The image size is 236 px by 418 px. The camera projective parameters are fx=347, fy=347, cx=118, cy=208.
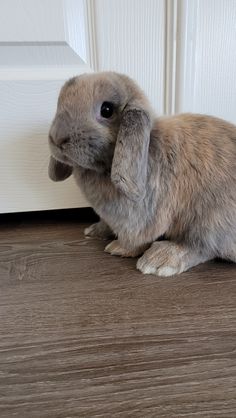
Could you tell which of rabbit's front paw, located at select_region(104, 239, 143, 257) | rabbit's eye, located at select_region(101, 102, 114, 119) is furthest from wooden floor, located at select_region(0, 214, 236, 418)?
rabbit's eye, located at select_region(101, 102, 114, 119)

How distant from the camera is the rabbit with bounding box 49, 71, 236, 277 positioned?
24.7 inches

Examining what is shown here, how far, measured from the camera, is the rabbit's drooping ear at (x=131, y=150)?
62 cm

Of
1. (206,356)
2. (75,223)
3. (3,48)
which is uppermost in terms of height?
(3,48)

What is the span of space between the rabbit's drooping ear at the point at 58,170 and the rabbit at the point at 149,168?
66 mm

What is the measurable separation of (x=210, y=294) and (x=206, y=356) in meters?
0.17

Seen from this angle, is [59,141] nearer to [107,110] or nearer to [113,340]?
[107,110]

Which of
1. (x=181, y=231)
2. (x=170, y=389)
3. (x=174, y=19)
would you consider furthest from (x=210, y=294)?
(x=174, y=19)

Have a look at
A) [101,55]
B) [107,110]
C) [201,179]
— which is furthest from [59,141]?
[101,55]

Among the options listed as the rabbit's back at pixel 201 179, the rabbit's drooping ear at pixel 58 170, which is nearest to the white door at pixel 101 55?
the rabbit's drooping ear at pixel 58 170

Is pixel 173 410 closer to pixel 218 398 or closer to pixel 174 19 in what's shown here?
pixel 218 398

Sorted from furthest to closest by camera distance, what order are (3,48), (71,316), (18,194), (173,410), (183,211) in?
1. (18,194)
2. (3,48)
3. (183,211)
4. (71,316)
5. (173,410)

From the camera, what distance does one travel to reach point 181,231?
2.42ft

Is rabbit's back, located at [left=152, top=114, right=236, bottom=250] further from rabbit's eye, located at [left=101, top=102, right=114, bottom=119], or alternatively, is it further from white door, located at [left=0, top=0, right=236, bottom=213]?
white door, located at [left=0, top=0, right=236, bottom=213]

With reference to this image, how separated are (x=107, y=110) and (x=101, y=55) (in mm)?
336
